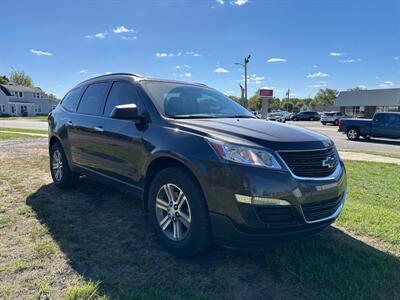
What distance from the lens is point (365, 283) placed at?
9.51 ft

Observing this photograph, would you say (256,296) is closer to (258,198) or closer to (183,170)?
(258,198)

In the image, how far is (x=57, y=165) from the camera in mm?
5820

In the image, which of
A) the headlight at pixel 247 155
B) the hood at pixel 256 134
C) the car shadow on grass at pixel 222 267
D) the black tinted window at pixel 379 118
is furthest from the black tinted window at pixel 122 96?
the black tinted window at pixel 379 118

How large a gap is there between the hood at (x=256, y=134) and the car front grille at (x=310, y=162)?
0.19 feet

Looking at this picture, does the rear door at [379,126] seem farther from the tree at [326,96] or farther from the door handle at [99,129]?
the tree at [326,96]

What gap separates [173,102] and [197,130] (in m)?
0.93

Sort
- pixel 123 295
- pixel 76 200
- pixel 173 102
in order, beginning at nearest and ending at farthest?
1. pixel 123 295
2. pixel 173 102
3. pixel 76 200

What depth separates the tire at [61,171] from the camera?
5.54 meters

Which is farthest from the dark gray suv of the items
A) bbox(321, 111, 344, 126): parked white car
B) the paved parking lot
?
bbox(321, 111, 344, 126): parked white car

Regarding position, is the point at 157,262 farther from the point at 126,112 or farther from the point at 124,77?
the point at 124,77

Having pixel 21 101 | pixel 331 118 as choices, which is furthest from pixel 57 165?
pixel 21 101

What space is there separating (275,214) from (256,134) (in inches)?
29.5

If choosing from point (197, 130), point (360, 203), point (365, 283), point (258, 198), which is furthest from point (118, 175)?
point (360, 203)

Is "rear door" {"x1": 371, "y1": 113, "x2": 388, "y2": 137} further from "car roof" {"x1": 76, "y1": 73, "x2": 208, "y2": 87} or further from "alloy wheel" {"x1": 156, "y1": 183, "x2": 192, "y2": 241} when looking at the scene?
"alloy wheel" {"x1": 156, "y1": 183, "x2": 192, "y2": 241}
